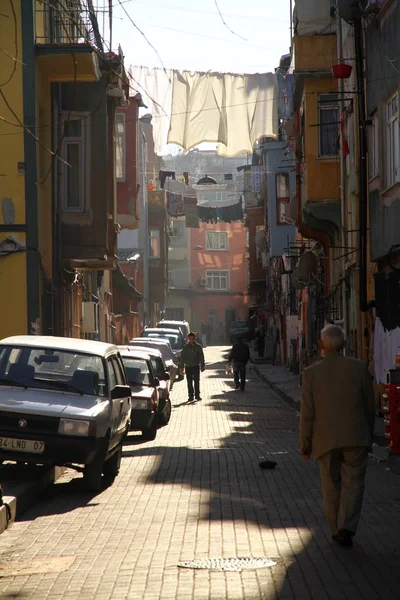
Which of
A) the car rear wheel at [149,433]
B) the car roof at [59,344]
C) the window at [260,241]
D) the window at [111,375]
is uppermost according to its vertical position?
the window at [260,241]

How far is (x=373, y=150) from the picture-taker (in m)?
21.8

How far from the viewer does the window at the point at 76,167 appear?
85.9 feet

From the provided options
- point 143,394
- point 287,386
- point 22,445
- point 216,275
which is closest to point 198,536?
point 22,445

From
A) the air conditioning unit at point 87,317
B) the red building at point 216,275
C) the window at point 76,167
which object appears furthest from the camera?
the red building at point 216,275

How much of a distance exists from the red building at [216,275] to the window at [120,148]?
72.8 meters

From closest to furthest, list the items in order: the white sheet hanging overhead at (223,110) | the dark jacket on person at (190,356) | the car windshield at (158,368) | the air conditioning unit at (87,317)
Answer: the car windshield at (158,368) → the dark jacket on person at (190,356) → the white sheet hanging overhead at (223,110) → the air conditioning unit at (87,317)

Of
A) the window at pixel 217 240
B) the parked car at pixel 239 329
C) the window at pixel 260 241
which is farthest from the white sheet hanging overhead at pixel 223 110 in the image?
the window at pixel 217 240

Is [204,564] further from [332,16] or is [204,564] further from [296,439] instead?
[332,16]

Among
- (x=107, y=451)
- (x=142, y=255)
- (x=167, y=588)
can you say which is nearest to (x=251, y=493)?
(x=107, y=451)

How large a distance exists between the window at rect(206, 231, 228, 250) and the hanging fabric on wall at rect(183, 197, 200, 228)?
31.7 m

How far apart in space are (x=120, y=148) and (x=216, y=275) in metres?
75.8

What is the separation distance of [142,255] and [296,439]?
5503 cm

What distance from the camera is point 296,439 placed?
1994cm

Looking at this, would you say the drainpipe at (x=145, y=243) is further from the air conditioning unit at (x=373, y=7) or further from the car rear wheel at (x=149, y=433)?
the car rear wheel at (x=149, y=433)
